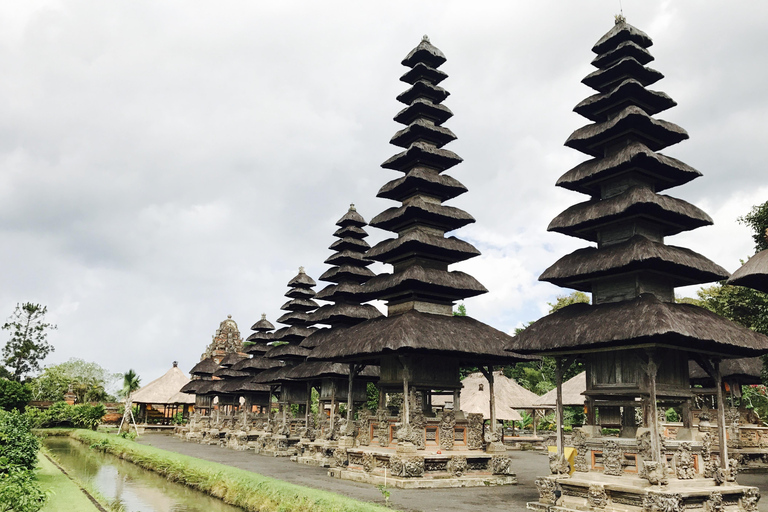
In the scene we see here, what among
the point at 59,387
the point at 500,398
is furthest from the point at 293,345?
the point at 59,387

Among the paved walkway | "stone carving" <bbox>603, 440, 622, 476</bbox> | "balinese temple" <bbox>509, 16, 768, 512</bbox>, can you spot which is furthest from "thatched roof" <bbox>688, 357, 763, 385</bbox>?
"stone carving" <bbox>603, 440, 622, 476</bbox>

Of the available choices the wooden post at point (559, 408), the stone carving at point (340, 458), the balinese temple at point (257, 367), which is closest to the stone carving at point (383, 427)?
the stone carving at point (340, 458)

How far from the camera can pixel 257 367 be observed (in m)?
41.1

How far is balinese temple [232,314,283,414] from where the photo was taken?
41.1 m

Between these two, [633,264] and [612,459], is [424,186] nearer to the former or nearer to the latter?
[633,264]

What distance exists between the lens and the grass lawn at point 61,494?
1545 cm

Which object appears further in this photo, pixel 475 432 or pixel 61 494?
pixel 475 432

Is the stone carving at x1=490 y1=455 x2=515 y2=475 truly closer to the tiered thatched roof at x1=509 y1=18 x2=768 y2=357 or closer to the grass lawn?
the tiered thatched roof at x1=509 y1=18 x2=768 y2=357

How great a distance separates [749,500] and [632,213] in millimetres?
7824

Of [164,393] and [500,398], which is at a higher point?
[500,398]

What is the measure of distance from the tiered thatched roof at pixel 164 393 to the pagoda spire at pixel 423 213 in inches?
1624

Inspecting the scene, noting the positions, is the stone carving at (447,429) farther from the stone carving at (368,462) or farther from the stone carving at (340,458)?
the stone carving at (340,458)

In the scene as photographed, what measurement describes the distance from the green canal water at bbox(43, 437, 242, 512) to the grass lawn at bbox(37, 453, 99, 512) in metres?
0.90

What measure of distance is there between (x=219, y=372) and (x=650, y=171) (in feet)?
128
